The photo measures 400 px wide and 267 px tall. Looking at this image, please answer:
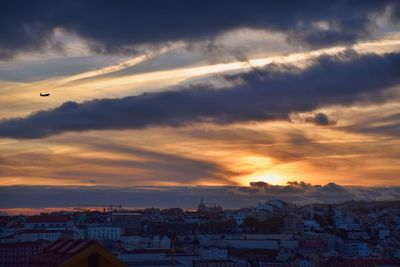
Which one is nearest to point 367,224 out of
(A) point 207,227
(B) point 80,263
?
(A) point 207,227

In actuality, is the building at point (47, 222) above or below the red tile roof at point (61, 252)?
above

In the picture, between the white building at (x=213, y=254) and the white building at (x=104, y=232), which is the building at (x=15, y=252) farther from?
the white building at (x=104, y=232)

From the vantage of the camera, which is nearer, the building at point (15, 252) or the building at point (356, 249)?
the building at point (15, 252)

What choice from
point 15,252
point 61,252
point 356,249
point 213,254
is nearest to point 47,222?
point 213,254

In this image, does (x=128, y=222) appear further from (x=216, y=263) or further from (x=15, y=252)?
(x=15, y=252)

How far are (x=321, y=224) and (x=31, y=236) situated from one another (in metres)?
60.0

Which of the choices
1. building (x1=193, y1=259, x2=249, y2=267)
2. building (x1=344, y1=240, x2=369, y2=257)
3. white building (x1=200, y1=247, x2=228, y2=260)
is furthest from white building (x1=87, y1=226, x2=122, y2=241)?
building (x1=193, y1=259, x2=249, y2=267)

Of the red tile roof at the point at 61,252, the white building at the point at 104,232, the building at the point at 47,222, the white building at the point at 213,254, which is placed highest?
the building at the point at 47,222

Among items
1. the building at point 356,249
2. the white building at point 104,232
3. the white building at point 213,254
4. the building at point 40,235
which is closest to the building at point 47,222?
the white building at point 104,232

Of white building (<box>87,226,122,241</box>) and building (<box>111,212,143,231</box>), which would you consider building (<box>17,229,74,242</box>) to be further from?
building (<box>111,212,143,231</box>)

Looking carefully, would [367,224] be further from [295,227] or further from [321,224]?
[295,227]

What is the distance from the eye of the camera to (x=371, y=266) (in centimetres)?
8181

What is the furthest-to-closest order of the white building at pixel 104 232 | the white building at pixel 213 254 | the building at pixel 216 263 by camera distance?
the white building at pixel 104 232, the white building at pixel 213 254, the building at pixel 216 263

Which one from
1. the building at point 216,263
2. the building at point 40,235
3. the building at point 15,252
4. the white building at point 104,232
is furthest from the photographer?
the white building at point 104,232
